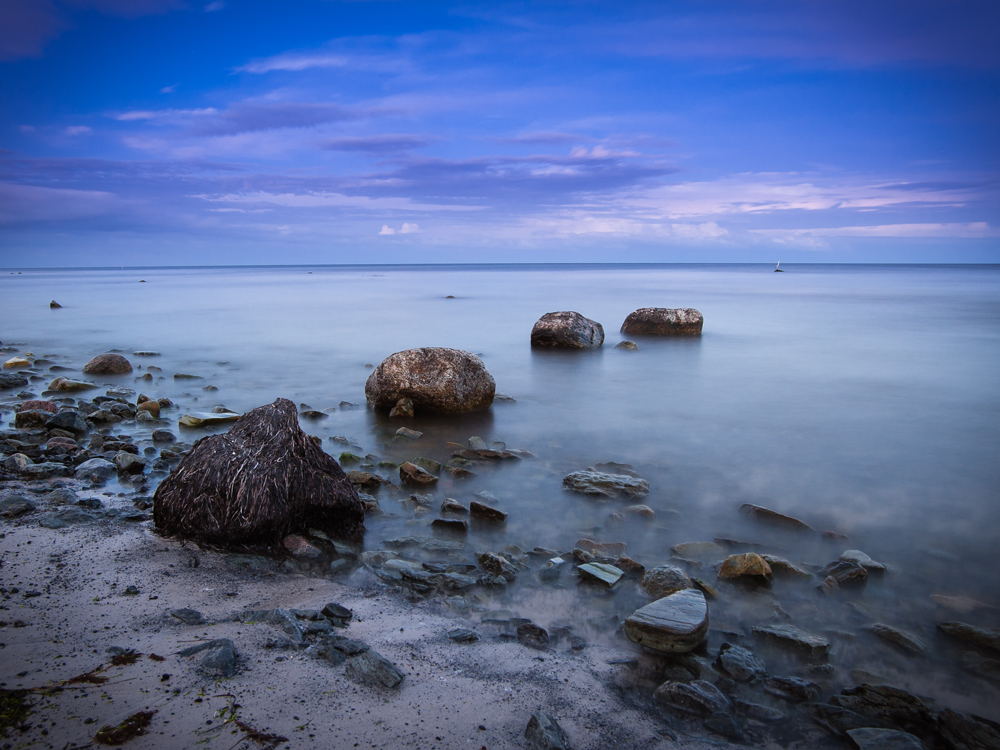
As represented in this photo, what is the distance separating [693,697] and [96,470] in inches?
206

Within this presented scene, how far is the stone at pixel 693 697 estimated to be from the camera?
8.95ft

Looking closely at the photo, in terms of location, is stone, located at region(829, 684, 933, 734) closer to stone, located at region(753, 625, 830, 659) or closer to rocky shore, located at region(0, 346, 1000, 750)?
rocky shore, located at region(0, 346, 1000, 750)

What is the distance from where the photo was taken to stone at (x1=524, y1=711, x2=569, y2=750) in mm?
2393

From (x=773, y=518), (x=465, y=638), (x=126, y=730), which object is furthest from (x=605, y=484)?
(x=126, y=730)

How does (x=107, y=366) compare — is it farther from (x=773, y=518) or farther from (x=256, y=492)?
(x=773, y=518)

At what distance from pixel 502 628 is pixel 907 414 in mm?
7862

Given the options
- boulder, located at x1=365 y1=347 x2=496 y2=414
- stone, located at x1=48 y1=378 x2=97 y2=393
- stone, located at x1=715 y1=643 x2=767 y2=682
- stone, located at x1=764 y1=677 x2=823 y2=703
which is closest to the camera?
stone, located at x1=764 y1=677 x2=823 y2=703

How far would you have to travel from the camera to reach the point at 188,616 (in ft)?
10.5

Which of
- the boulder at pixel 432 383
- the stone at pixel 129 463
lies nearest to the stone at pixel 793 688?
the stone at pixel 129 463

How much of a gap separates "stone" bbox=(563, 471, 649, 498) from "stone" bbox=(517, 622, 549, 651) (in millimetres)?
2108

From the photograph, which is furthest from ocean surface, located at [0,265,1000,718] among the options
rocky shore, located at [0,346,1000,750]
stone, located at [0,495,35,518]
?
stone, located at [0,495,35,518]

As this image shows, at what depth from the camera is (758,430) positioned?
25.1ft

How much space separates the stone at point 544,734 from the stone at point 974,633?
8.11ft

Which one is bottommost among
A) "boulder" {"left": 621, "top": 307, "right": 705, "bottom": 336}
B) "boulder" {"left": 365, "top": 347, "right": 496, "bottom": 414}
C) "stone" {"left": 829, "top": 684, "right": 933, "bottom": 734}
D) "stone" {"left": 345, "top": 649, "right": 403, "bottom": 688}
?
"stone" {"left": 829, "top": 684, "right": 933, "bottom": 734}
